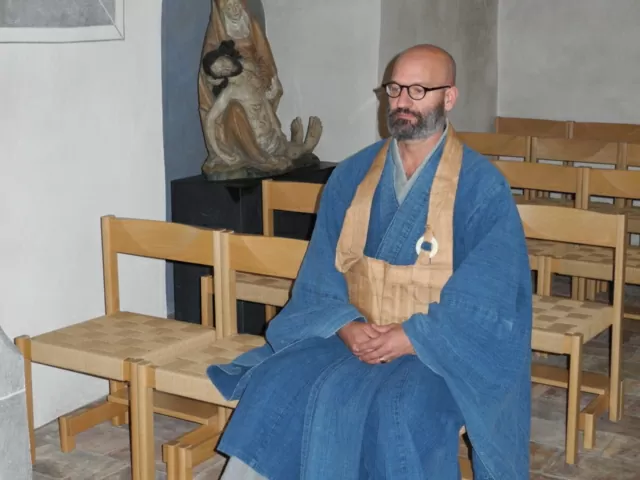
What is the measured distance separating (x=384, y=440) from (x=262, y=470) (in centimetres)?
32

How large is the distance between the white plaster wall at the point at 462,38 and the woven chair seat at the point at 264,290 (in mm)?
1614

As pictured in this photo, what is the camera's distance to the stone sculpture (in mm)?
4395

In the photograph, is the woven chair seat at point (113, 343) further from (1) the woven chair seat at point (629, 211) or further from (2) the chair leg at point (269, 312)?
(1) the woven chair seat at point (629, 211)

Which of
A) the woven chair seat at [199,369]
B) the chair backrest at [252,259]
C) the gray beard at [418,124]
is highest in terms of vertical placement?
the gray beard at [418,124]

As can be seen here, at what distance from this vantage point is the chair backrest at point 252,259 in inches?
122

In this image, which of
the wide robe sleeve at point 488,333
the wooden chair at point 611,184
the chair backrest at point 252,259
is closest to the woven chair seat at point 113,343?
the chair backrest at point 252,259

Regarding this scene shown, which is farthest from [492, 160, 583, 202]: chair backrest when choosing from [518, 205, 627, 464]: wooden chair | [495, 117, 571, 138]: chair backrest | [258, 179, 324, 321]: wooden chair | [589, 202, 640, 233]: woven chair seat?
[495, 117, 571, 138]: chair backrest

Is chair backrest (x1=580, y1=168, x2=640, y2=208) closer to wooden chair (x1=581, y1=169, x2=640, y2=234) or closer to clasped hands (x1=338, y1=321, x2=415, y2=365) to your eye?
wooden chair (x1=581, y1=169, x2=640, y2=234)

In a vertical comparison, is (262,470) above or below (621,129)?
below

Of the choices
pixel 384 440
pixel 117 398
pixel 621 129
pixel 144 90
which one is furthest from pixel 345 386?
pixel 621 129

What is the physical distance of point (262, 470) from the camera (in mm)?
2541

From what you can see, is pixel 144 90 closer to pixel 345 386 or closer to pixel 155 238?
pixel 155 238

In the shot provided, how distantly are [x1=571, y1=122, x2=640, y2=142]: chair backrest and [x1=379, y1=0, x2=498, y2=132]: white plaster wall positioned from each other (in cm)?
63

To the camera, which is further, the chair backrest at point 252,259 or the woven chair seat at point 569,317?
the woven chair seat at point 569,317
